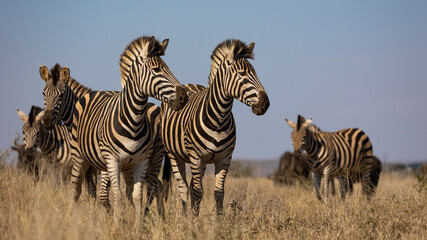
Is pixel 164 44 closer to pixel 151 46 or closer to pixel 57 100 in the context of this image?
pixel 151 46

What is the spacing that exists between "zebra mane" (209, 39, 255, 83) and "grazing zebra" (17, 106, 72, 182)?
15.7 ft

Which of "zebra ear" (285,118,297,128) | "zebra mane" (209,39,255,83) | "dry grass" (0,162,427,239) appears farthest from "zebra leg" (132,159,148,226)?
"zebra ear" (285,118,297,128)

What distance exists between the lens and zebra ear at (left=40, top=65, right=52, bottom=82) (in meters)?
9.26

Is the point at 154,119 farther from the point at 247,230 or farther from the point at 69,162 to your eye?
the point at 69,162

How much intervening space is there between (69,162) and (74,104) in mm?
2560

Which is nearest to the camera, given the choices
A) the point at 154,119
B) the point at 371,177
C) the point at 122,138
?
the point at 122,138

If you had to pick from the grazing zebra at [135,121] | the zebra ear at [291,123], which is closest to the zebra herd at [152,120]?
the grazing zebra at [135,121]

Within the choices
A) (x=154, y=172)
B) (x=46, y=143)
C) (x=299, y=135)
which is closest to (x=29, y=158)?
(x=46, y=143)

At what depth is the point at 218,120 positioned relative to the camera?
737 centimetres

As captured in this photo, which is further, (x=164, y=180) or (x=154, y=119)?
(x=164, y=180)

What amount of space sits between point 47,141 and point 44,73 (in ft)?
10.1

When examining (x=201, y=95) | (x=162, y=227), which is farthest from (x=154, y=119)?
(x=162, y=227)

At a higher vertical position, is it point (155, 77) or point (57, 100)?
point (57, 100)

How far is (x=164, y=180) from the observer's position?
9.66 metres
